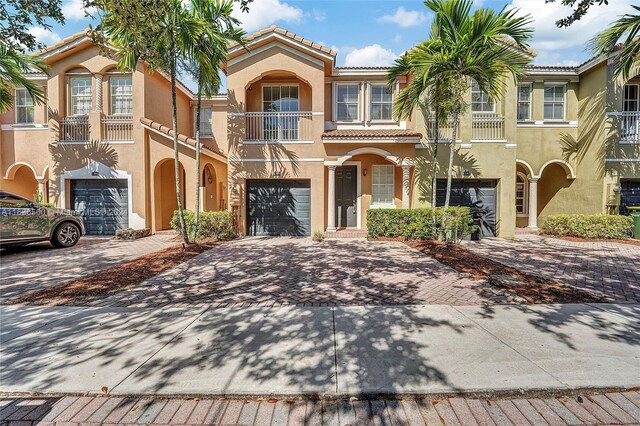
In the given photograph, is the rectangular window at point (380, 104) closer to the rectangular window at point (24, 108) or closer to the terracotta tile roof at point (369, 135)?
the terracotta tile roof at point (369, 135)

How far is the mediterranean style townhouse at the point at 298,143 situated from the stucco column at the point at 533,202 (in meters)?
1.37

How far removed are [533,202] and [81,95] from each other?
20970 millimetres

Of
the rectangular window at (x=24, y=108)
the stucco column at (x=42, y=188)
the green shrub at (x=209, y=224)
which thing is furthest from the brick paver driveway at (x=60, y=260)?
the rectangular window at (x=24, y=108)

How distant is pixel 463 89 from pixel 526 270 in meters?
5.69

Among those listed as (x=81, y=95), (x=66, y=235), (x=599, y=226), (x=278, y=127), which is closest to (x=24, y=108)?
(x=81, y=95)

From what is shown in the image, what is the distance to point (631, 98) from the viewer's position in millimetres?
13727

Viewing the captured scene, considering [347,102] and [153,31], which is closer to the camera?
[153,31]

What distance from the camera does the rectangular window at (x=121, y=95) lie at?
504 inches

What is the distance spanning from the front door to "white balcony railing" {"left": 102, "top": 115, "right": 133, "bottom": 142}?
9.08 m

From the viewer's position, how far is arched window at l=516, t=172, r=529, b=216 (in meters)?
15.1

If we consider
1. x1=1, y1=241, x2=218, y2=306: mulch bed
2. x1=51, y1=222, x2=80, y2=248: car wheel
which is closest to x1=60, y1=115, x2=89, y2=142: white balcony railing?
x1=51, y1=222, x2=80, y2=248: car wheel

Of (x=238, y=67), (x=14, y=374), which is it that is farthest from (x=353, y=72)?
(x=14, y=374)

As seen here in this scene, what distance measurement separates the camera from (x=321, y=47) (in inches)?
466

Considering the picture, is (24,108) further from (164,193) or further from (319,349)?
(319,349)
